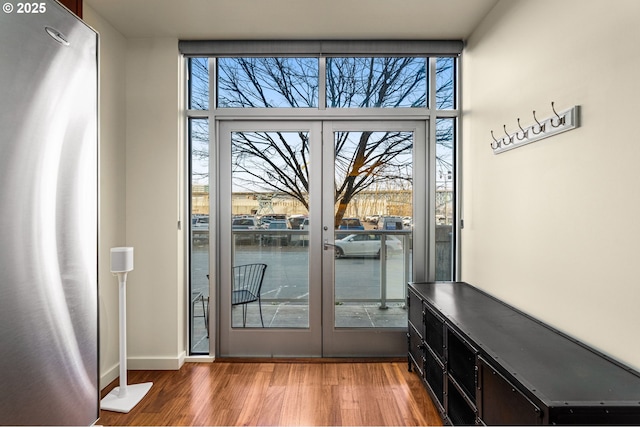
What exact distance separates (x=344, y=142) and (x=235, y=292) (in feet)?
5.45

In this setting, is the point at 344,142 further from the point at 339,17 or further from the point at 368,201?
the point at 339,17

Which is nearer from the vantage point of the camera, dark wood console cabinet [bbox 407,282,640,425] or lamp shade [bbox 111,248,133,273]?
dark wood console cabinet [bbox 407,282,640,425]

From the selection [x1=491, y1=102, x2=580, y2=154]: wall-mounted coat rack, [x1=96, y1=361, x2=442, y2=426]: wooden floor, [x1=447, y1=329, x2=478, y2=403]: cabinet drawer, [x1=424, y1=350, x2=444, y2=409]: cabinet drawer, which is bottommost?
[x1=96, y1=361, x2=442, y2=426]: wooden floor

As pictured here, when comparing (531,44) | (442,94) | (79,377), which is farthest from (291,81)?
(79,377)

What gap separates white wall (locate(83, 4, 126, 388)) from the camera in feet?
8.71

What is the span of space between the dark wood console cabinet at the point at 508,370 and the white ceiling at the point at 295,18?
2038mm

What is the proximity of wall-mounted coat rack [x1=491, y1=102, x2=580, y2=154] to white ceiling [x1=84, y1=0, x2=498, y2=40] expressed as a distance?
3.26 ft

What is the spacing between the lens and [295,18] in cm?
264

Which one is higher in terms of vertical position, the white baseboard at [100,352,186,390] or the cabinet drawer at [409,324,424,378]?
the cabinet drawer at [409,324,424,378]

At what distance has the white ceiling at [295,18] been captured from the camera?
8.09ft

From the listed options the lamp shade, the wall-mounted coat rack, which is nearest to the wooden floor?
the lamp shade

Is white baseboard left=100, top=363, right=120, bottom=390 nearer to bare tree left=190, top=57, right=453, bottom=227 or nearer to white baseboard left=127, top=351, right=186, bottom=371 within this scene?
white baseboard left=127, top=351, right=186, bottom=371

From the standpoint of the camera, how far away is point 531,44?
2053 mm

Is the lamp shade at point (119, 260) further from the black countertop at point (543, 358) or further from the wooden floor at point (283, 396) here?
the black countertop at point (543, 358)
